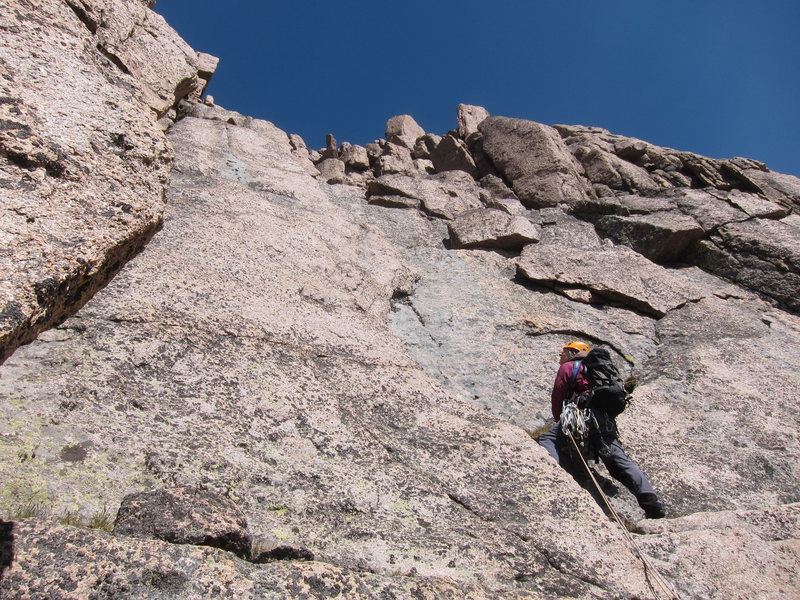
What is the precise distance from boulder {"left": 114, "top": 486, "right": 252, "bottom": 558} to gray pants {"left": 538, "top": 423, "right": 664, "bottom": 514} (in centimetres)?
418

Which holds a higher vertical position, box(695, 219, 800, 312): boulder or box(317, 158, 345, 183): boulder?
box(317, 158, 345, 183): boulder

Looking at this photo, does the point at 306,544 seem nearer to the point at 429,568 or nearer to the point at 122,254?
the point at 429,568

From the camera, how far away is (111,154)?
618cm

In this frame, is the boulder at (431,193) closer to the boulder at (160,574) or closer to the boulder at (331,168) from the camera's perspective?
the boulder at (331,168)

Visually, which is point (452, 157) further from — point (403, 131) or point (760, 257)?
point (760, 257)

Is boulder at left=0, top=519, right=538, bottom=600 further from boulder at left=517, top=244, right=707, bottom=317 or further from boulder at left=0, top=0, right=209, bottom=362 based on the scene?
boulder at left=517, top=244, right=707, bottom=317

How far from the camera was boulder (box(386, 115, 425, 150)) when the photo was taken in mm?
24969

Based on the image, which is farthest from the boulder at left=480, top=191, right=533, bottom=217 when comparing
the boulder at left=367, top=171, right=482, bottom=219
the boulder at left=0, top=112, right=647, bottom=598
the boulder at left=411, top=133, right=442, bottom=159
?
the boulder at left=0, top=112, right=647, bottom=598

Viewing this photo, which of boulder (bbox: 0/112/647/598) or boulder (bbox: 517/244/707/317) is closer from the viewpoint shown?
boulder (bbox: 0/112/647/598)

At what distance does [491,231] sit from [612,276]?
3030mm

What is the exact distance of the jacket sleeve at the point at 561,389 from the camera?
7703mm

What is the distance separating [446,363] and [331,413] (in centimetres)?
336

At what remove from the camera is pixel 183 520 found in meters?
3.80

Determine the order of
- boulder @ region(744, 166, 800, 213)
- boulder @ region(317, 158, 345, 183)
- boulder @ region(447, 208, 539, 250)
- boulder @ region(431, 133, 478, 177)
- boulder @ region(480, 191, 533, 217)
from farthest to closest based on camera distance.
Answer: boulder @ region(431, 133, 478, 177)
boulder @ region(317, 158, 345, 183)
boulder @ region(744, 166, 800, 213)
boulder @ region(480, 191, 533, 217)
boulder @ region(447, 208, 539, 250)
